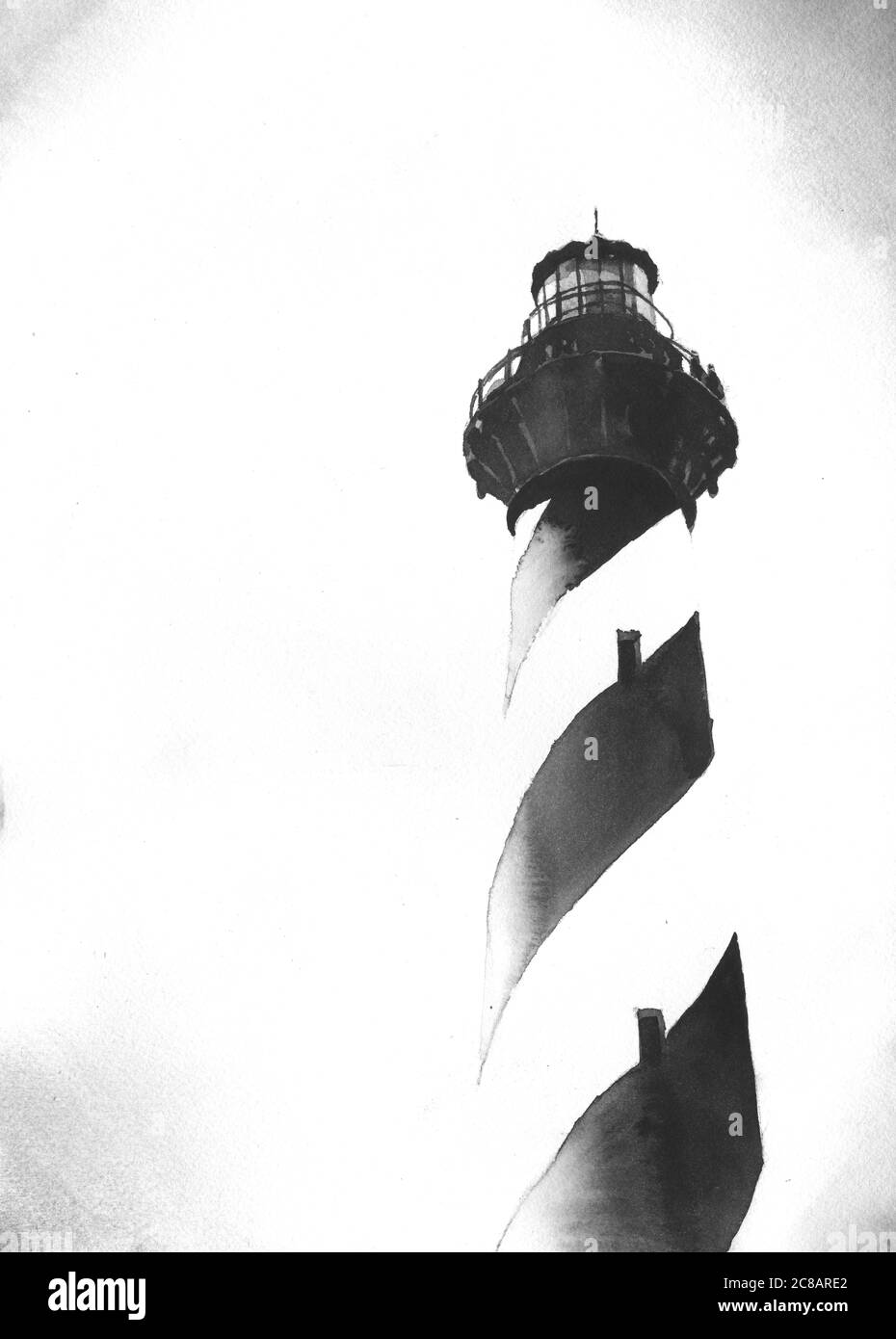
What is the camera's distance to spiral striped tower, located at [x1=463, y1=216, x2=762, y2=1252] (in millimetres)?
5914

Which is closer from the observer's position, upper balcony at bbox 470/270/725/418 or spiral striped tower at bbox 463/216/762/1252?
spiral striped tower at bbox 463/216/762/1252

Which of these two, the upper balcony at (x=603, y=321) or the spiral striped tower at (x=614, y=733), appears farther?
the upper balcony at (x=603, y=321)

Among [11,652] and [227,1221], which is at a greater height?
[11,652]

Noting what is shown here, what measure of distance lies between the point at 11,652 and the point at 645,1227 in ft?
16.4

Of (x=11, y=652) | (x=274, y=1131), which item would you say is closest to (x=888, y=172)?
(x=11, y=652)

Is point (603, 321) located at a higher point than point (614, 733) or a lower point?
higher

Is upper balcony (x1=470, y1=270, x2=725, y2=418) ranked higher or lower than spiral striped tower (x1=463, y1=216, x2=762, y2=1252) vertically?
higher

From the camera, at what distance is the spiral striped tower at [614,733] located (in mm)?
5914

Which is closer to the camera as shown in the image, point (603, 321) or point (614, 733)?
point (614, 733)

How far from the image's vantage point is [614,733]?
6.86 m

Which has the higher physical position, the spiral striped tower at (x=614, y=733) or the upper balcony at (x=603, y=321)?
the upper balcony at (x=603, y=321)
